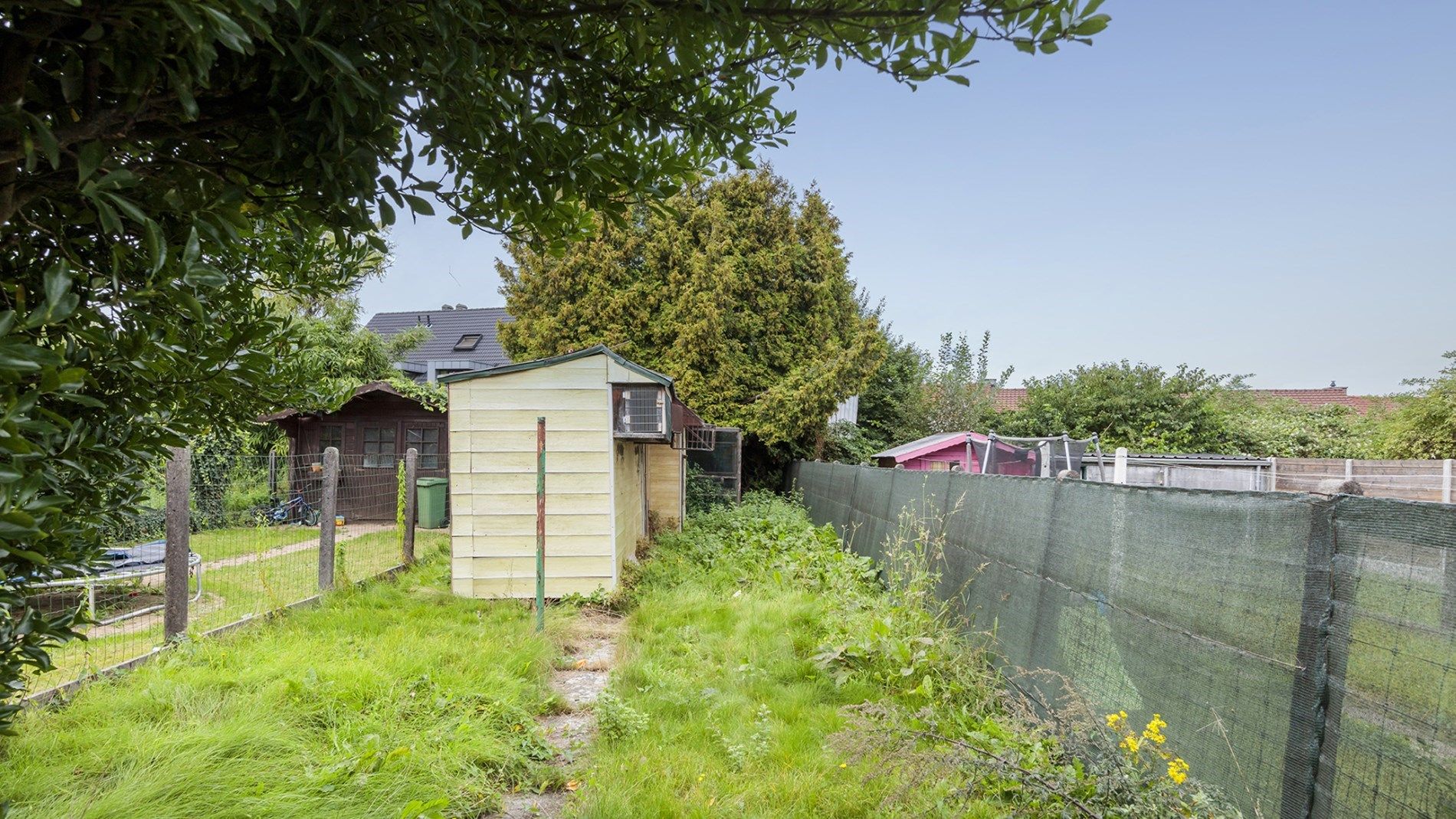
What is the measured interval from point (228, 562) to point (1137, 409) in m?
21.4

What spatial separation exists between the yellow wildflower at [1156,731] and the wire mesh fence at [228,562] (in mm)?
3150

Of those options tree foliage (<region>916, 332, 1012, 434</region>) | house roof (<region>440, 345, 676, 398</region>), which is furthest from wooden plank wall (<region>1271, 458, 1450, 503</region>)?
house roof (<region>440, 345, 676, 398</region>)

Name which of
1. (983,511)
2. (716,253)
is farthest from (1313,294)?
(983,511)

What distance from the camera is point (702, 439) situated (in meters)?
15.1

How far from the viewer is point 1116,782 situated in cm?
249

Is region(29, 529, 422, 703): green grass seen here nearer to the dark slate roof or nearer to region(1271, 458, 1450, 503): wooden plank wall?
region(1271, 458, 1450, 503): wooden plank wall

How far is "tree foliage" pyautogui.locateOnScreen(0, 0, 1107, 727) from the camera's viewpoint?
1.02 metres

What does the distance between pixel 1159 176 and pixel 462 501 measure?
529 inches

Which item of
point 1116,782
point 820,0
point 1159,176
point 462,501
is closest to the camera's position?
point 820,0

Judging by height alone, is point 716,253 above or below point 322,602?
above

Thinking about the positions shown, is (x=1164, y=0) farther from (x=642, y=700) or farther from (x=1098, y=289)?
(x=1098, y=289)

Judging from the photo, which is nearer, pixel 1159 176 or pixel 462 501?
pixel 462 501

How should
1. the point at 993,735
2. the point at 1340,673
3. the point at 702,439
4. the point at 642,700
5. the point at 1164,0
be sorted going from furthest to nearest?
the point at 702,439, the point at 1164,0, the point at 642,700, the point at 993,735, the point at 1340,673

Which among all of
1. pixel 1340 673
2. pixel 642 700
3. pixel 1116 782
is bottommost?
pixel 642 700
